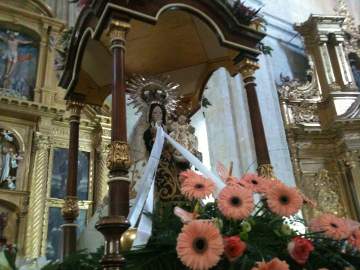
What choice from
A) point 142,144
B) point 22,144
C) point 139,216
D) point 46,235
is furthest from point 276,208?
point 22,144

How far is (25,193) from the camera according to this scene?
19.2 feet

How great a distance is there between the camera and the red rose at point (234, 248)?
6.36ft

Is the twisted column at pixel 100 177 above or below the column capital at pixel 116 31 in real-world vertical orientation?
below

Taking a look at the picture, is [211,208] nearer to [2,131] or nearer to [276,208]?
[276,208]

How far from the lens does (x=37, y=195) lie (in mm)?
5848

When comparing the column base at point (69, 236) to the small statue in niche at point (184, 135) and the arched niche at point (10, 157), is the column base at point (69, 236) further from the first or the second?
the arched niche at point (10, 157)

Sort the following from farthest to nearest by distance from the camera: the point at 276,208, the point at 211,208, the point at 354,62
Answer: the point at 354,62 → the point at 211,208 → the point at 276,208

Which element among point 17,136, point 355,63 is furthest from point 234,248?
point 355,63

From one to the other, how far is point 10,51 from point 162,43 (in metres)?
3.27

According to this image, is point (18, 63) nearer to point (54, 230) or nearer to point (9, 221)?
point (9, 221)

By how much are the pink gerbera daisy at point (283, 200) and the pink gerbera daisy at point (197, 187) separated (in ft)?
1.04

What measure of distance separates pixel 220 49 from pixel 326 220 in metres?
2.77

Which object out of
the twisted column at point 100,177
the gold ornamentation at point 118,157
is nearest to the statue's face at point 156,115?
the gold ornamentation at point 118,157

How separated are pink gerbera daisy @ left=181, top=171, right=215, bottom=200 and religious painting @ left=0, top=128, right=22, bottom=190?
4.20m
